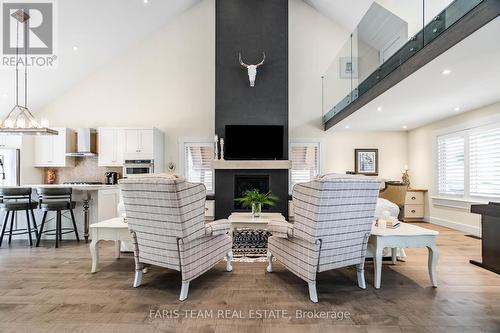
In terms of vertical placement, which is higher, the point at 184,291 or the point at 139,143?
the point at 139,143

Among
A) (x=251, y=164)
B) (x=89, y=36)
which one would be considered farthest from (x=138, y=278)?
(x=89, y=36)

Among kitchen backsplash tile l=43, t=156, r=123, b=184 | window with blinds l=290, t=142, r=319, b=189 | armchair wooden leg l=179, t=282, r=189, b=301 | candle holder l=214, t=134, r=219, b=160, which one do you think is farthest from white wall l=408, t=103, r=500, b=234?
kitchen backsplash tile l=43, t=156, r=123, b=184

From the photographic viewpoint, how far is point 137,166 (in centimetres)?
678

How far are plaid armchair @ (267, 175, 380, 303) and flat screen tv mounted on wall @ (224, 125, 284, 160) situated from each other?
12.7 feet

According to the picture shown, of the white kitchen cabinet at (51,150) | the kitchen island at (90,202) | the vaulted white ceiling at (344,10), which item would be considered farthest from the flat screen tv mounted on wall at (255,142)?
the white kitchen cabinet at (51,150)

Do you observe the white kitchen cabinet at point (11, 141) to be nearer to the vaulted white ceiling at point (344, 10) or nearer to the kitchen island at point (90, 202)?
the kitchen island at point (90, 202)

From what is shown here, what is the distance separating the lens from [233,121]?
6.86 meters

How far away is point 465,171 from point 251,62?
16.9ft

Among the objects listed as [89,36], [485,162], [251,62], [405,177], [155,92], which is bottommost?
[405,177]

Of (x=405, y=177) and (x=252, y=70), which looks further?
(x=405, y=177)

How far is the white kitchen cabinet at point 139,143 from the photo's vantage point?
6867 millimetres

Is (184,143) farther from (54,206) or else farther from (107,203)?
(54,206)

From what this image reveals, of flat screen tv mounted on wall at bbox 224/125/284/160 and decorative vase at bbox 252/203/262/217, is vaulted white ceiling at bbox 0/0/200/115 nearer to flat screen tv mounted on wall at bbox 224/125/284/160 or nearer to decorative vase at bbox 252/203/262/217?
flat screen tv mounted on wall at bbox 224/125/284/160

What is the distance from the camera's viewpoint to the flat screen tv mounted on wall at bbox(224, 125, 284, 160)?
22.0ft
